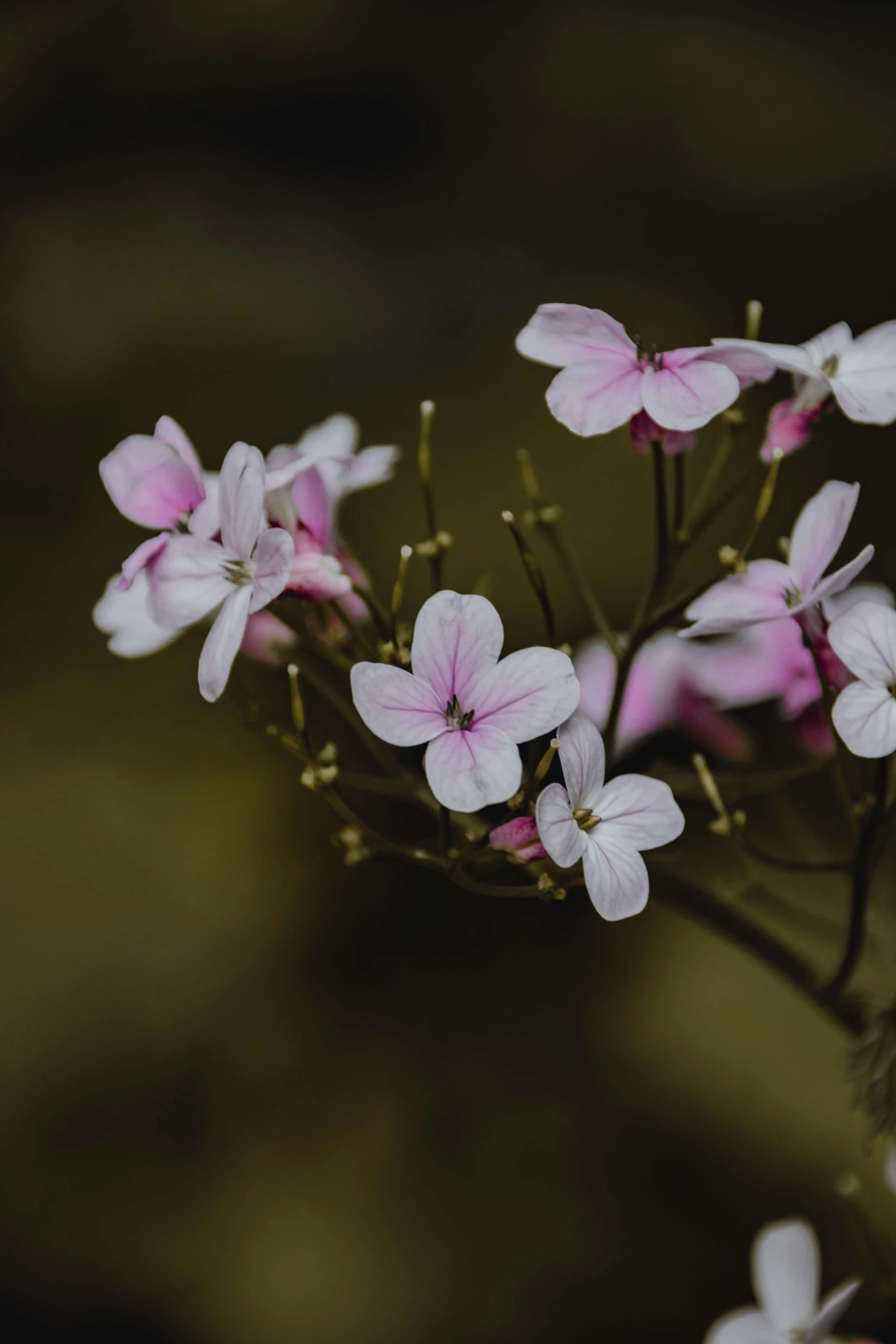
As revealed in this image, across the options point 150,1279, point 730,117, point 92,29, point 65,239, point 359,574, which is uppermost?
point 92,29

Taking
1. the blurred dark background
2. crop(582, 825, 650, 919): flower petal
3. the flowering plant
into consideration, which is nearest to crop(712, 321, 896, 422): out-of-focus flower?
the flowering plant

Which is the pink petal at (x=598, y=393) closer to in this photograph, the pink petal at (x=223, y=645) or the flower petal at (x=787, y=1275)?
the pink petal at (x=223, y=645)

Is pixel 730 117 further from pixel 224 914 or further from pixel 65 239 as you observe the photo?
pixel 224 914

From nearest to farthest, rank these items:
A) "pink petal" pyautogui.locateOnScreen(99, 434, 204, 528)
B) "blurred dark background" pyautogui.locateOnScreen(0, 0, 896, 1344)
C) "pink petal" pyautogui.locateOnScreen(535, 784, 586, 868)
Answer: "pink petal" pyautogui.locateOnScreen(535, 784, 586, 868)
"pink petal" pyautogui.locateOnScreen(99, 434, 204, 528)
"blurred dark background" pyautogui.locateOnScreen(0, 0, 896, 1344)

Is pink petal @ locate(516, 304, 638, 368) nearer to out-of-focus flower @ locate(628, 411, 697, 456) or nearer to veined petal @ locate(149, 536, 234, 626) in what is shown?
out-of-focus flower @ locate(628, 411, 697, 456)

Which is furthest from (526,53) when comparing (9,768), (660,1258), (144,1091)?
(660,1258)

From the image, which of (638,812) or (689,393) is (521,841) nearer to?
(638,812)
